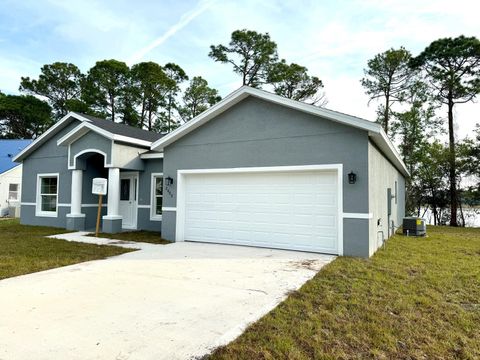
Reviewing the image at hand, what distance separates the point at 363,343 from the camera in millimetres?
3059

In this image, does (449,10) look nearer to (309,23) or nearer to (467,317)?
(309,23)

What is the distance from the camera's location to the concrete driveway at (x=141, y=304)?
2904mm

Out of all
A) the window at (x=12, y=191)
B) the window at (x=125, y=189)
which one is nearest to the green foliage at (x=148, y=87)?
the window at (x=12, y=191)

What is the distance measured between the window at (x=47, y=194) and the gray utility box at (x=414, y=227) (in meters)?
13.7

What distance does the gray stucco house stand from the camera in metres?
6.97

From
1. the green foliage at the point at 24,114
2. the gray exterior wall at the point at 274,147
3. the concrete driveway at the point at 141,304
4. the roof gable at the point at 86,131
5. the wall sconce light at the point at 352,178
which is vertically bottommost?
the concrete driveway at the point at 141,304

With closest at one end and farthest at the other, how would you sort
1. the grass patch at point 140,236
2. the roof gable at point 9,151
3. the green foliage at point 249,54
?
1. the grass patch at point 140,236
2. the green foliage at point 249,54
3. the roof gable at point 9,151

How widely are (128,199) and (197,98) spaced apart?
49.6 feet

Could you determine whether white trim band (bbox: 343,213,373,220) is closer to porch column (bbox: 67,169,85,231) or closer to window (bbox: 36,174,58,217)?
porch column (bbox: 67,169,85,231)

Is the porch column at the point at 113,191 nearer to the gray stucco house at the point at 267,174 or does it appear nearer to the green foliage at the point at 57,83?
the gray stucco house at the point at 267,174

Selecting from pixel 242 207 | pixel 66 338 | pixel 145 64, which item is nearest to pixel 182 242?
pixel 242 207

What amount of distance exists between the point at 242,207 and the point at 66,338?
18.7ft

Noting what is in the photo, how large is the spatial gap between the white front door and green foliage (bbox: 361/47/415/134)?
1702 cm

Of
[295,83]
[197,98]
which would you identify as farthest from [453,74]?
[197,98]
